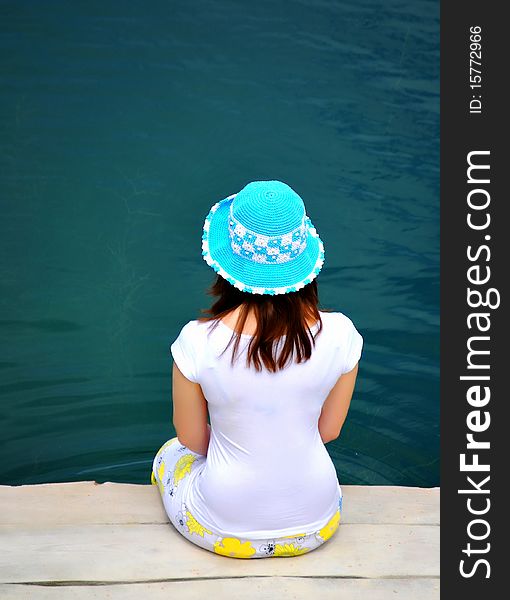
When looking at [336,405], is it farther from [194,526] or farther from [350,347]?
[194,526]

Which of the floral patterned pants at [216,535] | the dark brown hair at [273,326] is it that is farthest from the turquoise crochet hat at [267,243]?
the floral patterned pants at [216,535]

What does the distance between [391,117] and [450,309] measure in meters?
3.04

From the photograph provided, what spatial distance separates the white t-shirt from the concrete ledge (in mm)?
100

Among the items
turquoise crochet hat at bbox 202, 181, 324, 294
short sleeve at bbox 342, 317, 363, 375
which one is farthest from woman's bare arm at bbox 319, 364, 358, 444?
turquoise crochet hat at bbox 202, 181, 324, 294

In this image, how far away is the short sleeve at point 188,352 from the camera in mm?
1902

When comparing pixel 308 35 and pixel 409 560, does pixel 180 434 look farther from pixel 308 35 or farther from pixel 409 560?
pixel 308 35

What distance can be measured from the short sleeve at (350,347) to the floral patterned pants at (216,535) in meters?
0.41

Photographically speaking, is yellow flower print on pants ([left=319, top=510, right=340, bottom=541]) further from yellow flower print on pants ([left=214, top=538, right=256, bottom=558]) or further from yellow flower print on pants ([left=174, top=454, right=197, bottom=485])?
yellow flower print on pants ([left=174, top=454, right=197, bottom=485])

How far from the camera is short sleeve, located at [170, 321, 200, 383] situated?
6.24 feet

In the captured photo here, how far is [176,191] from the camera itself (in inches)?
191

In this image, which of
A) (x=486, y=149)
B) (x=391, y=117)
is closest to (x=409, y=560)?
(x=486, y=149)

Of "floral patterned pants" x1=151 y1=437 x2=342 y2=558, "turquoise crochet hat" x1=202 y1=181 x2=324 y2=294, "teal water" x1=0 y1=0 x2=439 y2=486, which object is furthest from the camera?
"teal water" x1=0 y1=0 x2=439 y2=486

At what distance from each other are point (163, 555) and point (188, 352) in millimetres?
528

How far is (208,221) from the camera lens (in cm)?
198
